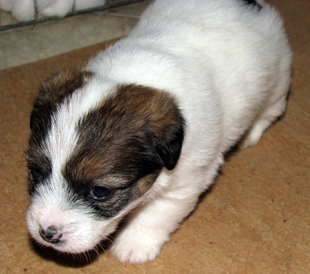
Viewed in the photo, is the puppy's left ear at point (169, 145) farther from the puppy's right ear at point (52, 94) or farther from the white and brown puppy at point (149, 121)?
the puppy's right ear at point (52, 94)

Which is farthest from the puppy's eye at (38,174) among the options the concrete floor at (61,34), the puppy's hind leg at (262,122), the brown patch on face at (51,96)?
the concrete floor at (61,34)

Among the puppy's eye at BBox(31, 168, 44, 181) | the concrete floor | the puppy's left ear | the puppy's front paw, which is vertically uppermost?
the puppy's left ear

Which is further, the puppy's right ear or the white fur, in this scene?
the white fur

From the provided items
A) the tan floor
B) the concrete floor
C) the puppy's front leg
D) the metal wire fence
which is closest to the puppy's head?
the puppy's front leg

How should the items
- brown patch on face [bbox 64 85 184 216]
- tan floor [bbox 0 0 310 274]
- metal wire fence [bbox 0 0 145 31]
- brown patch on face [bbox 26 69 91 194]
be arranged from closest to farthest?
brown patch on face [bbox 64 85 184 216] < brown patch on face [bbox 26 69 91 194] < tan floor [bbox 0 0 310 274] < metal wire fence [bbox 0 0 145 31]

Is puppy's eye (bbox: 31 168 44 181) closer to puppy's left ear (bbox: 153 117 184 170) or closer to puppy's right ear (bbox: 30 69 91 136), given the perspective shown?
puppy's right ear (bbox: 30 69 91 136)

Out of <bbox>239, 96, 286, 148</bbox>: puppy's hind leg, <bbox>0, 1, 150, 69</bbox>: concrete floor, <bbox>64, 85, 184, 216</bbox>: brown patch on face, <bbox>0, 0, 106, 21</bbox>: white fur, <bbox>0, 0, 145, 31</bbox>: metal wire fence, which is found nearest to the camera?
<bbox>64, 85, 184, 216</bbox>: brown patch on face

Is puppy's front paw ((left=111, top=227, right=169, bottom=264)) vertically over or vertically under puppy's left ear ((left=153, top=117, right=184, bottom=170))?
under
